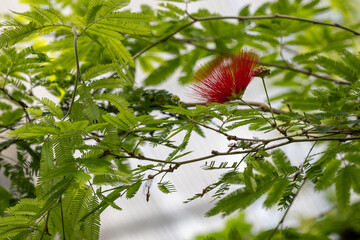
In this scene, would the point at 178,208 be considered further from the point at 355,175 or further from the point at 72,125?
the point at 72,125

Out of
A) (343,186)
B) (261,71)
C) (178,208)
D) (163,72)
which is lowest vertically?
(343,186)

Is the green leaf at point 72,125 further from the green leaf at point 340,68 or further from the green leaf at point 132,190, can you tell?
the green leaf at point 340,68

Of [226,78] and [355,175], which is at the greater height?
[226,78]

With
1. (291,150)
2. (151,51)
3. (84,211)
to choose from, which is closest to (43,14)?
(84,211)

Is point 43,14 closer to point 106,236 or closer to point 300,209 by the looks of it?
point 106,236

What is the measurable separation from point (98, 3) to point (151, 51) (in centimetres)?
63

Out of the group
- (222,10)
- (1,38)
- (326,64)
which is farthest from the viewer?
(222,10)

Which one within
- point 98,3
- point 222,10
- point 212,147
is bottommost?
point 98,3

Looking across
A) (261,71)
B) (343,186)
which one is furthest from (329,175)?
(261,71)

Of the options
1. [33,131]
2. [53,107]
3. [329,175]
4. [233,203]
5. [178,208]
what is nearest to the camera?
[33,131]

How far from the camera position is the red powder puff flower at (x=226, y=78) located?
728 millimetres

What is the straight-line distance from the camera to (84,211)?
722 millimetres

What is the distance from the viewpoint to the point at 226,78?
728mm

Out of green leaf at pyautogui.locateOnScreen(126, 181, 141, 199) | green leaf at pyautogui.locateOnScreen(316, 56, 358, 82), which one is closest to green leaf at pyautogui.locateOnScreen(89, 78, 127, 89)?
green leaf at pyautogui.locateOnScreen(126, 181, 141, 199)
